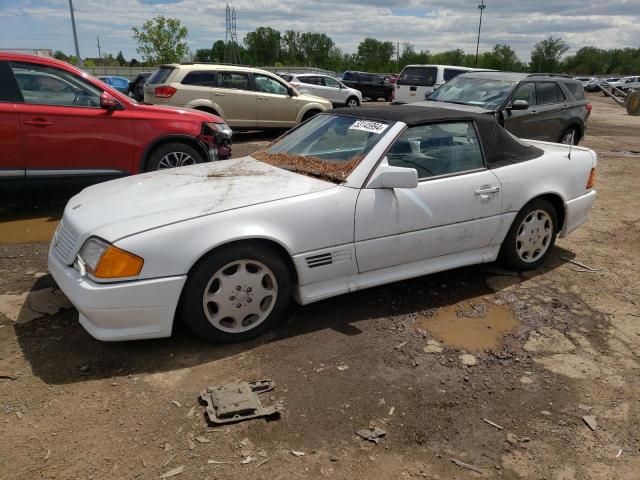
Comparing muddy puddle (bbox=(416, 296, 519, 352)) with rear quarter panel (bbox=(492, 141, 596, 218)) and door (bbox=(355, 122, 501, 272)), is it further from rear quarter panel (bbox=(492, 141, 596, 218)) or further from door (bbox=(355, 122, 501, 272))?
rear quarter panel (bbox=(492, 141, 596, 218))

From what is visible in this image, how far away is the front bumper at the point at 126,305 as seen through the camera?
3.02 meters

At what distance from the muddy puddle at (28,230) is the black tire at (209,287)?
112 inches

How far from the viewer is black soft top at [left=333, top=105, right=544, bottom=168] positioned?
4133mm

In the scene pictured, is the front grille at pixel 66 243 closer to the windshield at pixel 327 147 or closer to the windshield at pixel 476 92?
the windshield at pixel 327 147

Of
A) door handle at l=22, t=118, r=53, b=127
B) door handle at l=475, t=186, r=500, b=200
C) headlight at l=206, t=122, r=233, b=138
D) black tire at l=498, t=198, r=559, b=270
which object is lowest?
black tire at l=498, t=198, r=559, b=270

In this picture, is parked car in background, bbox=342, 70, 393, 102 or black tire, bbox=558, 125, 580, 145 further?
parked car in background, bbox=342, 70, 393, 102

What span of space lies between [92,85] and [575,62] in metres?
98.9

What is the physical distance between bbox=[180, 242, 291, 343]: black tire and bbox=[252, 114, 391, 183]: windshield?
2.53 ft

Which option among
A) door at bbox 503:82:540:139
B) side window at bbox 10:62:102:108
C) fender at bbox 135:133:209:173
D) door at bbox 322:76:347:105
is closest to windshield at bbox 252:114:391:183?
fender at bbox 135:133:209:173

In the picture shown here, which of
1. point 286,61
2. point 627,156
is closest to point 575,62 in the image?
point 286,61

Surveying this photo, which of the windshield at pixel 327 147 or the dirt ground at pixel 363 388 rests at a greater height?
the windshield at pixel 327 147

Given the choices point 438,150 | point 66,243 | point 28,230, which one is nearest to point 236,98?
point 28,230

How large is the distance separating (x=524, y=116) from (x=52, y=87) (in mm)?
7258

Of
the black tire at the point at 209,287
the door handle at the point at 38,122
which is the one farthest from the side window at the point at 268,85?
the black tire at the point at 209,287
